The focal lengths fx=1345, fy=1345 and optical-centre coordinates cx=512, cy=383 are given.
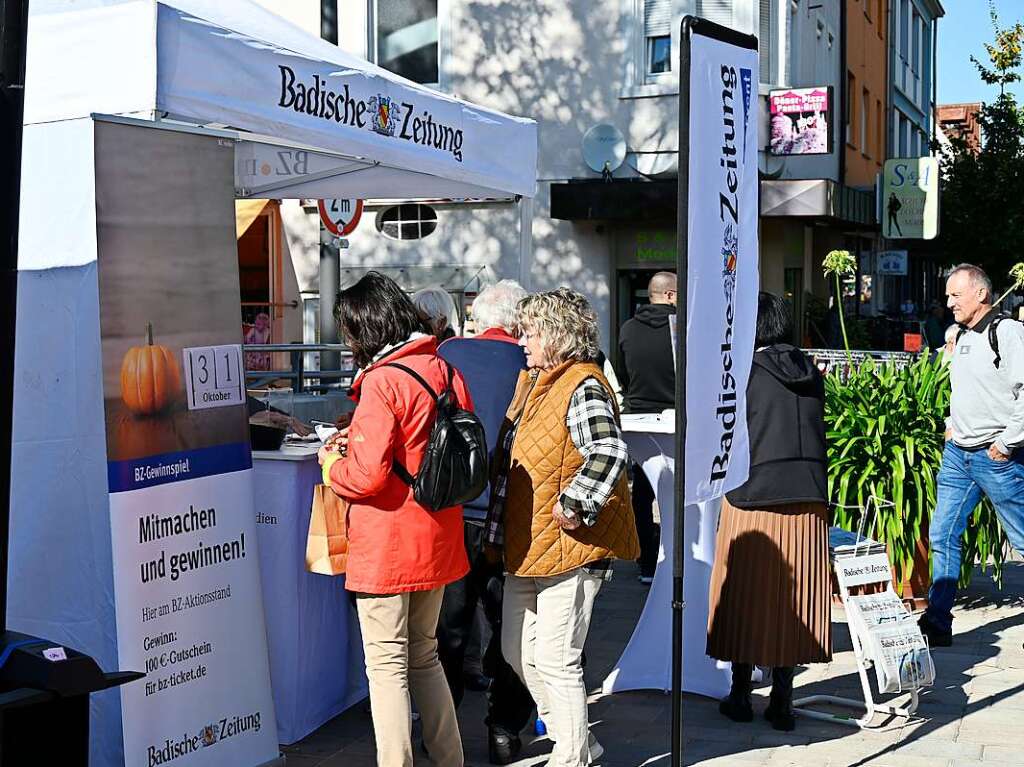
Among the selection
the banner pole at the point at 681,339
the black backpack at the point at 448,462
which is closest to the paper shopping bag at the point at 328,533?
the black backpack at the point at 448,462

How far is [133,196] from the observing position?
4.45 meters

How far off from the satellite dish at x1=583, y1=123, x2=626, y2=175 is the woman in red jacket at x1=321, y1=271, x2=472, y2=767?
12952 mm

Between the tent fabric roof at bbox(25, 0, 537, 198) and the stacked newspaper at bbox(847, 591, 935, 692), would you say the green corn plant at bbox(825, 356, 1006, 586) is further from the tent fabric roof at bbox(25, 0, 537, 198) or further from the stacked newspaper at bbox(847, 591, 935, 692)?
the tent fabric roof at bbox(25, 0, 537, 198)

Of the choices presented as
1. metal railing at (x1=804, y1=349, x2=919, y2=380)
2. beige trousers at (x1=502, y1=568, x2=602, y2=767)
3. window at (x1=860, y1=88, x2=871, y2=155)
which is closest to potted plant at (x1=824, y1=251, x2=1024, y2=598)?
metal railing at (x1=804, y1=349, x2=919, y2=380)

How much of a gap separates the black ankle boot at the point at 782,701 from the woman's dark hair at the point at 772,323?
1.37 meters

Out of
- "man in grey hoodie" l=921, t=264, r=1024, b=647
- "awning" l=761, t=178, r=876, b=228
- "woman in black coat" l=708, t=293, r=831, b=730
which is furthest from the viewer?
"awning" l=761, t=178, r=876, b=228

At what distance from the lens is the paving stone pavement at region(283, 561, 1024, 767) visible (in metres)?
5.27

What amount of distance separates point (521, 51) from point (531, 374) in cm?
1357

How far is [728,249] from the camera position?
4352 millimetres

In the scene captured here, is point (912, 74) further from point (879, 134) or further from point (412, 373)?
point (412, 373)

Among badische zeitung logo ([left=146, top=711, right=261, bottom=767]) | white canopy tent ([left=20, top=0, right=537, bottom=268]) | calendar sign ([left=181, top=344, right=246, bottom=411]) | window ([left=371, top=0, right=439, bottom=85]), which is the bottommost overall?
badische zeitung logo ([left=146, top=711, right=261, bottom=767])

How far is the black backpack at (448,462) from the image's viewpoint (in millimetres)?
4344

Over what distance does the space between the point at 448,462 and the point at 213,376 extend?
1012mm

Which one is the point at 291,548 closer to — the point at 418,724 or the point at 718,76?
the point at 418,724
